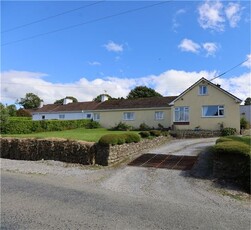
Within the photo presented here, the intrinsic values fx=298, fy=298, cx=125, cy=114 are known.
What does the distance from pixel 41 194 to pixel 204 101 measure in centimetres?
2528

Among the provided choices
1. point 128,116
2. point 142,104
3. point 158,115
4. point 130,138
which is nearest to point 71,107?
point 128,116

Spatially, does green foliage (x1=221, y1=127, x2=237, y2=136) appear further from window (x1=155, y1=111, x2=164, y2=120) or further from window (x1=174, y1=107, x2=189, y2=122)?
window (x1=155, y1=111, x2=164, y2=120)

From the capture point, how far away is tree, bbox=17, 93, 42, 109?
98.6 metres

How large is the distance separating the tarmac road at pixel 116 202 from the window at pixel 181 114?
64.4 feet

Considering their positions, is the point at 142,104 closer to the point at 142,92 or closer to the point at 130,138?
the point at 130,138

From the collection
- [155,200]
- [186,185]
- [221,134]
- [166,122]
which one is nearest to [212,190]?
[186,185]

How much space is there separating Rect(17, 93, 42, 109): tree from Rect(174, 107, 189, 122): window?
242 ft

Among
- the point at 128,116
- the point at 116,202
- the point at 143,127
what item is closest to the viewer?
the point at 116,202

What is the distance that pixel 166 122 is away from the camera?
35.9 m

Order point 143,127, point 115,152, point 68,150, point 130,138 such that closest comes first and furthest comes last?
point 115,152 → point 68,150 → point 130,138 → point 143,127

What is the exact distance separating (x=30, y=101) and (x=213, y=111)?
7920cm

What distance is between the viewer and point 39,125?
1353 inches

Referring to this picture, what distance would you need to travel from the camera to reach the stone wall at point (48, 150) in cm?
1628

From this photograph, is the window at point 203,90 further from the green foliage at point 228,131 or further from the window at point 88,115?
the window at point 88,115
